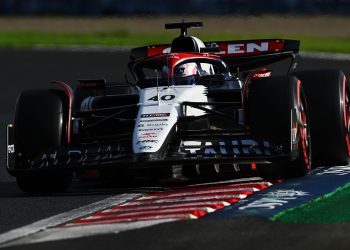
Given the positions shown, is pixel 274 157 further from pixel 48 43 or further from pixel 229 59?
pixel 48 43

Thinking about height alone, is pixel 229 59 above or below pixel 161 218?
above

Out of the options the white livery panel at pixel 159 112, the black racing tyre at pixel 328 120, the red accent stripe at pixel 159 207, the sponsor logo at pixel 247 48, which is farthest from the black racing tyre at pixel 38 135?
the sponsor logo at pixel 247 48

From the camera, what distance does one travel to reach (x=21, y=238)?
21.7 ft

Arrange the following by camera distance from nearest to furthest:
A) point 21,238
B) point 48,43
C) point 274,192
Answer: point 21,238, point 274,192, point 48,43

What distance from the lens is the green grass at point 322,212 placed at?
686cm

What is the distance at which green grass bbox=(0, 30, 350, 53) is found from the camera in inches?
1144

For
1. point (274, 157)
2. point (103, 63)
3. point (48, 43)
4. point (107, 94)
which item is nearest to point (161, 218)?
point (274, 157)

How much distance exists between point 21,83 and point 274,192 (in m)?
13.9

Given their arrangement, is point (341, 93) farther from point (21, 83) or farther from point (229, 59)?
point (21, 83)

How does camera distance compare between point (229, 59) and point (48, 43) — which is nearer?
point (229, 59)

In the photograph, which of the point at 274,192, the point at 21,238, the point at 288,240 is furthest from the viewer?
the point at 274,192

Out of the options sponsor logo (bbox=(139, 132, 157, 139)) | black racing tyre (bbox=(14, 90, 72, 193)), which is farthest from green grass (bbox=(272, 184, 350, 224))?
black racing tyre (bbox=(14, 90, 72, 193))

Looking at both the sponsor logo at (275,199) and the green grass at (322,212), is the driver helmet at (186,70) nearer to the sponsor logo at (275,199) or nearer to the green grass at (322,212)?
the sponsor logo at (275,199)

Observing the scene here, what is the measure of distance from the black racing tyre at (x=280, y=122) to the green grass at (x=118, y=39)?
17838 millimetres
